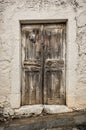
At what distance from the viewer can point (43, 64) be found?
184 inches

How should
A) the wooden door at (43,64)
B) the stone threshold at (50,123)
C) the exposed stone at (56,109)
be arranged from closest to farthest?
the stone threshold at (50,123)
the exposed stone at (56,109)
the wooden door at (43,64)

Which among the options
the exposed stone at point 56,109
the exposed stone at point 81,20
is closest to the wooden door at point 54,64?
the exposed stone at point 56,109

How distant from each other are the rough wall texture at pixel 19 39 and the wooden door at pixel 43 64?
0.68ft

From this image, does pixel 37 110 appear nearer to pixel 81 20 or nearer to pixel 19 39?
pixel 19 39

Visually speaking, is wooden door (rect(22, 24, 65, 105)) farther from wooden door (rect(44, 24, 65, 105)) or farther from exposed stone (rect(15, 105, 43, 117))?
exposed stone (rect(15, 105, 43, 117))

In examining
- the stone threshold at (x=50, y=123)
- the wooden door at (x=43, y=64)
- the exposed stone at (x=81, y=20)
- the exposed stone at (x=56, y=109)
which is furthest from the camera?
the wooden door at (x=43, y=64)

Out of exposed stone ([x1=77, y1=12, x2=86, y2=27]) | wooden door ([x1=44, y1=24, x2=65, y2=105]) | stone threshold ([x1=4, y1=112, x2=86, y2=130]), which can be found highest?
exposed stone ([x1=77, y1=12, x2=86, y2=27])

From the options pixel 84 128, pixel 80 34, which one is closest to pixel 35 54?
pixel 80 34

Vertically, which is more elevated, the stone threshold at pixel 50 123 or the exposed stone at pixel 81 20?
the exposed stone at pixel 81 20

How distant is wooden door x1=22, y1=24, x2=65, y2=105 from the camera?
4.62 meters

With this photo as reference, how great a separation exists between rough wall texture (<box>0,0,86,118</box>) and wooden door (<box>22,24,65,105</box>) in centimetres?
21

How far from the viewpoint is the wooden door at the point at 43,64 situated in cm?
462

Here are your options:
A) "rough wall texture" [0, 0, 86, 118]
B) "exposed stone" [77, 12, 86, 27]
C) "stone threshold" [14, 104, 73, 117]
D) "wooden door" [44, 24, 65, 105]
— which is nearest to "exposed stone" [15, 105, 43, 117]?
"stone threshold" [14, 104, 73, 117]

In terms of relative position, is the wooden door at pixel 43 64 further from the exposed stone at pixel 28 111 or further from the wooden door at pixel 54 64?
the exposed stone at pixel 28 111
